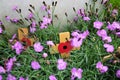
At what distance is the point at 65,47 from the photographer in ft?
8.22

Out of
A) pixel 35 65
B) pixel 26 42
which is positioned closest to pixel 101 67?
pixel 35 65

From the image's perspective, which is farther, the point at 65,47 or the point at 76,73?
the point at 65,47

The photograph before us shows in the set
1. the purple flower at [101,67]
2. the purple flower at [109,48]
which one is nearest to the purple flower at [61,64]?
the purple flower at [101,67]

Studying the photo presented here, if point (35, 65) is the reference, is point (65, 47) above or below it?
above

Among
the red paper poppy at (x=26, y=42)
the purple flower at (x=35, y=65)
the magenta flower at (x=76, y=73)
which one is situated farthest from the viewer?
the red paper poppy at (x=26, y=42)

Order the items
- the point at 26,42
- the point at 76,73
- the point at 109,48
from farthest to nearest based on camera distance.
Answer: the point at 26,42 < the point at 109,48 < the point at 76,73

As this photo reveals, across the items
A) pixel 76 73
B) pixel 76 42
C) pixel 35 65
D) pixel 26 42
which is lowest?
pixel 76 73

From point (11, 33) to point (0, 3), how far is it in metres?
0.31

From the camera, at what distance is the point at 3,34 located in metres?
2.92

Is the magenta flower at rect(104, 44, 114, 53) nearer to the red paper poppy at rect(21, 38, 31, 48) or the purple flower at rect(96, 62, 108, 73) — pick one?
the purple flower at rect(96, 62, 108, 73)

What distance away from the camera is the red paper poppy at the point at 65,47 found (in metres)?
2.48

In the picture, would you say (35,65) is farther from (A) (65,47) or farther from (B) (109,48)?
(B) (109,48)

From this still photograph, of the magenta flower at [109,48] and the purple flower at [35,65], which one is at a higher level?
the magenta flower at [109,48]

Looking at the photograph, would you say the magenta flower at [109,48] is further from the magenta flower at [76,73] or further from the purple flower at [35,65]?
the purple flower at [35,65]
